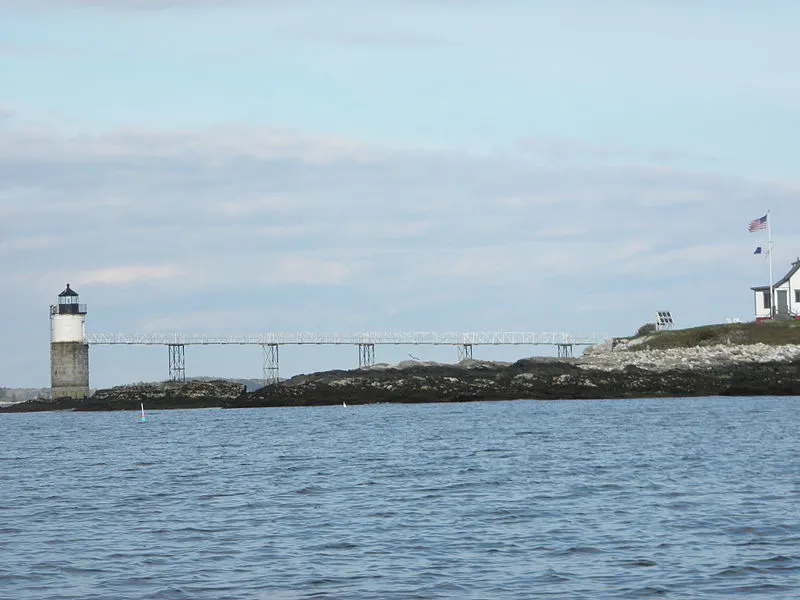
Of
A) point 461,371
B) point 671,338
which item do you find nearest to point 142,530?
point 461,371

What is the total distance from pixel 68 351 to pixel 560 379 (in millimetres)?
46057

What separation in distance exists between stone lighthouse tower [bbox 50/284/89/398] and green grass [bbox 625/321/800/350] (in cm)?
4704

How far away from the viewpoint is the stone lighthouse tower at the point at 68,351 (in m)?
99.4

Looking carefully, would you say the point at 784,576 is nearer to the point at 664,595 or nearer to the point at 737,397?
the point at 664,595

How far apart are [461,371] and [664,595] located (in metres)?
64.8

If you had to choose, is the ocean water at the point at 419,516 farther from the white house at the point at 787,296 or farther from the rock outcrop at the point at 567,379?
the white house at the point at 787,296

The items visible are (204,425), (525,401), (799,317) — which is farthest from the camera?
(799,317)

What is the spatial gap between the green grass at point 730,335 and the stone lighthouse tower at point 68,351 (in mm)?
47045

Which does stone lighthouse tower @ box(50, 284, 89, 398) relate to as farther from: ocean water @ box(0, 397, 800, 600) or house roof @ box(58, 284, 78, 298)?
ocean water @ box(0, 397, 800, 600)

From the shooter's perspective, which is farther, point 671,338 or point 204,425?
point 671,338

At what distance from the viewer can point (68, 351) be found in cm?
9956

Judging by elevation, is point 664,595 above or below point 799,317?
below

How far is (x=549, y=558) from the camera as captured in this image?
17.9 metres

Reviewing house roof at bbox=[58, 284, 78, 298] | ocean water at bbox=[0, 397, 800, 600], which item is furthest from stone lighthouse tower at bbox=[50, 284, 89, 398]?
ocean water at bbox=[0, 397, 800, 600]
